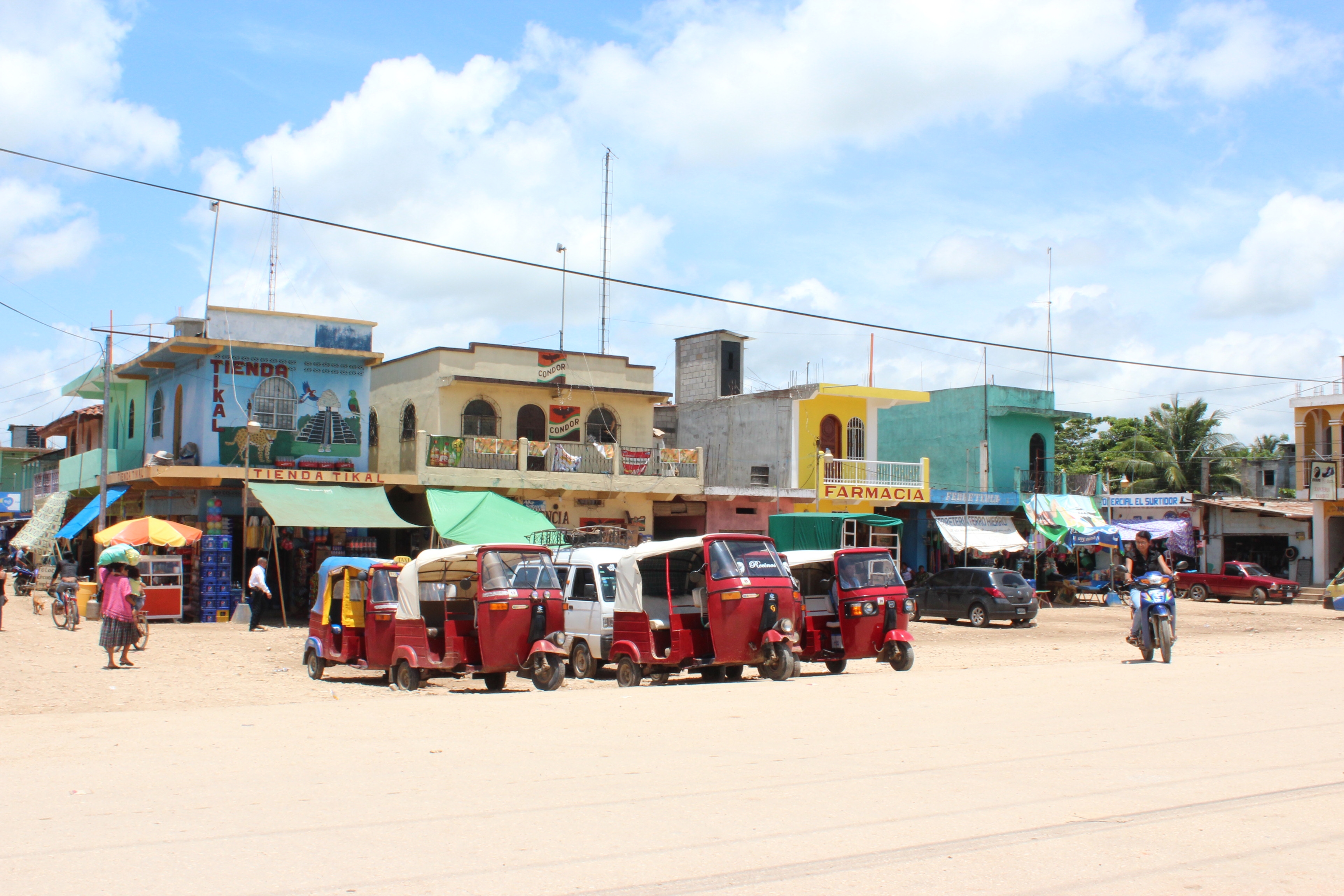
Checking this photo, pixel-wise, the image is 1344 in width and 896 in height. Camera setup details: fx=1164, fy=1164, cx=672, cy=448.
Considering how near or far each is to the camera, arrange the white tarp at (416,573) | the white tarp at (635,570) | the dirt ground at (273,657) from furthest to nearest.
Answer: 1. the white tarp at (416,573)
2. the white tarp at (635,570)
3. the dirt ground at (273,657)

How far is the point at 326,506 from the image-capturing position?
2736cm

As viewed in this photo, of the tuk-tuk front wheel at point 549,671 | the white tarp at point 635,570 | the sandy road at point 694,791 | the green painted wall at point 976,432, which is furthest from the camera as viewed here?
the green painted wall at point 976,432

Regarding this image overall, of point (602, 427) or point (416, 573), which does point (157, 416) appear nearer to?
point (602, 427)

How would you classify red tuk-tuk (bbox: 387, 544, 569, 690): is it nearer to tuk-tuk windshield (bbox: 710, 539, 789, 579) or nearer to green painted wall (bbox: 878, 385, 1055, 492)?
tuk-tuk windshield (bbox: 710, 539, 789, 579)

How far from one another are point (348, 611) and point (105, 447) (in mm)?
17323

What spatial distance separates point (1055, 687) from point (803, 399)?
2475 cm

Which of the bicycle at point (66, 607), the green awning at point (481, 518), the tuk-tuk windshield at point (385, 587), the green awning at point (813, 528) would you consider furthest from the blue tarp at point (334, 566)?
the green awning at point (813, 528)

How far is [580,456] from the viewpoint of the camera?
32031mm

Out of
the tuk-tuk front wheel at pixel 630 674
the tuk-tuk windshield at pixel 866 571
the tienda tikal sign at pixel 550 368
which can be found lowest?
the tuk-tuk front wheel at pixel 630 674

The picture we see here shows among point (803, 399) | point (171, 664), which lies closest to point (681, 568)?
point (171, 664)

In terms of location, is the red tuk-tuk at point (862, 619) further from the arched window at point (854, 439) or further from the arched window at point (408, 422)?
the arched window at point (854, 439)

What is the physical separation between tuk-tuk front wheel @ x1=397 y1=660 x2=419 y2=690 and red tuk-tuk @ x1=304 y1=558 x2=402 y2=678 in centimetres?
116

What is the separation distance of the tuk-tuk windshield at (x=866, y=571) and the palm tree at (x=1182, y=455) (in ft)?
136

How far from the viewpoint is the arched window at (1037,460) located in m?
44.0
